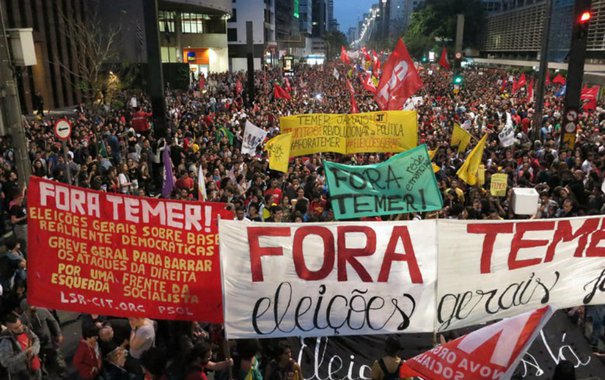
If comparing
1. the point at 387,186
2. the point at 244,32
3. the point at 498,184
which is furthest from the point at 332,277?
the point at 244,32

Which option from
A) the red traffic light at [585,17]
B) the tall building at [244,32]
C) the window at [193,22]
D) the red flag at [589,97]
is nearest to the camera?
the red traffic light at [585,17]

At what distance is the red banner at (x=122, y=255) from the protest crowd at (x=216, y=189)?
457 millimetres

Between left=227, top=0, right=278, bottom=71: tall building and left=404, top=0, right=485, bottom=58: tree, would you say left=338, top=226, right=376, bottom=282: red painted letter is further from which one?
left=404, top=0, right=485, bottom=58: tree

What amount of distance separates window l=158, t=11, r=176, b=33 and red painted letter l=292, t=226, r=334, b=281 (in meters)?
48.2

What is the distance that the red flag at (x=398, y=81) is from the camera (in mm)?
13672

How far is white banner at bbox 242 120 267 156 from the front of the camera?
1353cm

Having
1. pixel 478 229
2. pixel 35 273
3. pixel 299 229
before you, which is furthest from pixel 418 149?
pixel 35 273

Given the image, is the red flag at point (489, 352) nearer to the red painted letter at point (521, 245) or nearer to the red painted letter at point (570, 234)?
the red painted letter at point (521, 245)

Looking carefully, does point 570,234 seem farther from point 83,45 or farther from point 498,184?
point 83,45

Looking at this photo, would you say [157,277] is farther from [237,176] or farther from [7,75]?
[237,176]

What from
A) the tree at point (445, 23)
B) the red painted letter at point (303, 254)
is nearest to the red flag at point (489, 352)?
the red painted letter at point (303, 254)

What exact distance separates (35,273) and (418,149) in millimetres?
5116

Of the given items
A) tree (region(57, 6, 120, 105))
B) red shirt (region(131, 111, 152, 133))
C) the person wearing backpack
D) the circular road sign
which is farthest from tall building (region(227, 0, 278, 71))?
the person wearing backpack

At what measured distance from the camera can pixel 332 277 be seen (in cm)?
499
